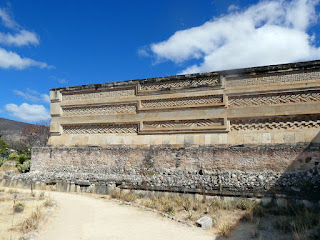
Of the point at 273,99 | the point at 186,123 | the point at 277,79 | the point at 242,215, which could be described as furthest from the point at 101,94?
the point at 242,215

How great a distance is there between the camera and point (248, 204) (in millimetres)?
6023

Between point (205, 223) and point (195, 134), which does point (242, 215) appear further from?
point (195, 134)

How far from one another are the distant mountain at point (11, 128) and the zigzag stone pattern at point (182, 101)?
3042 centimetres

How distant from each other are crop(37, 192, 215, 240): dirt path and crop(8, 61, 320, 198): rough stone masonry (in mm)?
1594

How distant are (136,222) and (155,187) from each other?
208cm

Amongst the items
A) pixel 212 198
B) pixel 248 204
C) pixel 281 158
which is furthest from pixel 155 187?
pixel 281 158

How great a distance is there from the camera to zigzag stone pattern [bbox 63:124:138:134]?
9.02 meters

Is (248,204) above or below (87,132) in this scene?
below

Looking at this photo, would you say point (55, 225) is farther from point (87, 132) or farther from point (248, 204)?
point (87, 132)

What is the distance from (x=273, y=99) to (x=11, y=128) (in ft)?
131

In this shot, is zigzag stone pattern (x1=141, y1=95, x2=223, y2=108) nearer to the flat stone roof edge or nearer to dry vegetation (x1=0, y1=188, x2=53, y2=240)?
the flat stone roof edge

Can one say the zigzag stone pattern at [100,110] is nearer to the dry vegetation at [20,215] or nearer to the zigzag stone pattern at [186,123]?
the zigzag stone pattern at [186,123]

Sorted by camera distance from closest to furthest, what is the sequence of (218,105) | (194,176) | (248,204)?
1. (248,204)
2. (194,176)
3. (218,105)

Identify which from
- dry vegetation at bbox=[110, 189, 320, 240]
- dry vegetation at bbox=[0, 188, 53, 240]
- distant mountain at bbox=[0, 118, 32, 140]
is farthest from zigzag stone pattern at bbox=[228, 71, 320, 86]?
distant mountain at bbox=[0, 118, 32, 140]
